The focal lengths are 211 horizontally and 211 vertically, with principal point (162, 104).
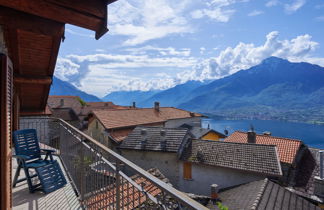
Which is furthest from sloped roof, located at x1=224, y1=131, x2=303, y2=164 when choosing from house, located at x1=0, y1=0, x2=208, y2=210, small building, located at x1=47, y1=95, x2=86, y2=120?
small building, located at x1=47, y1=95, x2=86, y2=120

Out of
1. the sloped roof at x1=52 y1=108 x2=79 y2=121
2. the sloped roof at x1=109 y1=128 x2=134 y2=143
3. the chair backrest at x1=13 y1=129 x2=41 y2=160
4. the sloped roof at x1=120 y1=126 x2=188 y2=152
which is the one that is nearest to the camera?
the chair backrest at x1=13 y1=129 x2=41 y2=160

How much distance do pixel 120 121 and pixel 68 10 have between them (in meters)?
23.6

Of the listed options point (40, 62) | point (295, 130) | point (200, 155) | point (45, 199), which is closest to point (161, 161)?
point (200, 155)

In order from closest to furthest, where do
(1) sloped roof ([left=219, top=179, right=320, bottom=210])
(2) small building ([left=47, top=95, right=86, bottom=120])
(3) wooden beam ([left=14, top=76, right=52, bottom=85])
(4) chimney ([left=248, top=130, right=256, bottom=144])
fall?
(3) wooden beam ([left=14, top=76, right=52, bottom=85]) < (1) sloped roof ([left=219, top=179, right=320, bottom=210]) < (4) chimney ([left=248, top=130, right=256, bottom=144]) < (2) small building ([left=47, top=95, right=86, bottom=120])

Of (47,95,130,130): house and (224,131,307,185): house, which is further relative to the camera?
(47,95,130,130): house

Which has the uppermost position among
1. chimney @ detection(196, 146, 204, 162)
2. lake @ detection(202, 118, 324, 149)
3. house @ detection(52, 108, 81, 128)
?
house @ detection(52, 108, 81, 128)

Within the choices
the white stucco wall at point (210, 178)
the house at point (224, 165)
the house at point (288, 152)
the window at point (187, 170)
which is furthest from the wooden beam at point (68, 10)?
the house at point (288, 152)

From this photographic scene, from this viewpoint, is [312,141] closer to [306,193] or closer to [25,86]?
[306,193]

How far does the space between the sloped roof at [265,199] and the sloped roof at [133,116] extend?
1476cm

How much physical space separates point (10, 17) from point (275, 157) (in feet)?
55.7

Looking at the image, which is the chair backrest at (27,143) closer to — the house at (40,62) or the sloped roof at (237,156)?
the house at (40,62)

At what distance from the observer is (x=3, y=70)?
2.71 meters

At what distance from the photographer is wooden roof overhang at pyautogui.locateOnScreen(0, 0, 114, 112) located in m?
2.28

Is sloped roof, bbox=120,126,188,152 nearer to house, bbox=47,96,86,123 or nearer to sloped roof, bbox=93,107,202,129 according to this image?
sloped roof, bbox=93,107,202,129
